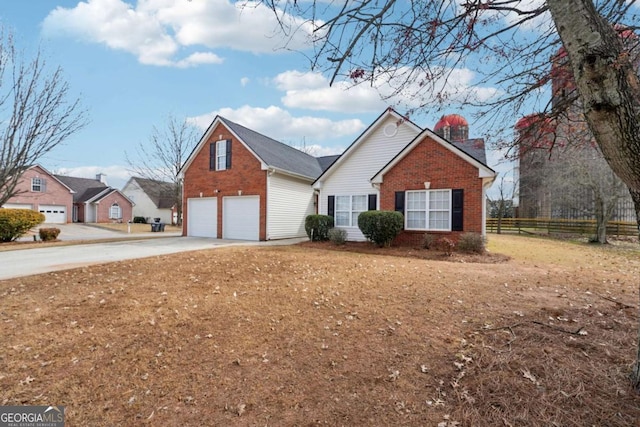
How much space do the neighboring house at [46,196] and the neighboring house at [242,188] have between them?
2242 centimetres

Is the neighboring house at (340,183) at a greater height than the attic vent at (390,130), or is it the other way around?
the attic vent at (390,130)

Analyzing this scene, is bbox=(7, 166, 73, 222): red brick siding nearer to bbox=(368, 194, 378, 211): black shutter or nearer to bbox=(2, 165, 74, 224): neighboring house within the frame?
bbox=(2, 165, 74, 224): neighboring house

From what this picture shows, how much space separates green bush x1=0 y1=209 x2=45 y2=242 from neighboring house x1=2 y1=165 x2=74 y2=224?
62.8 feet

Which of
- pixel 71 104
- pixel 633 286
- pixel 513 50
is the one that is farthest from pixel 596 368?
pixel 71 104

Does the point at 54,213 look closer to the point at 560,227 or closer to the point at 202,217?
the point at 202,217

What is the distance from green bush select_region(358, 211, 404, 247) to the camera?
11922 millimetres

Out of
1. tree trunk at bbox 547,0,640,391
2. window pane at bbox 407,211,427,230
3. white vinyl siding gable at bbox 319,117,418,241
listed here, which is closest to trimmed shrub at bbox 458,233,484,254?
window pane at bbox 407,211,427,230

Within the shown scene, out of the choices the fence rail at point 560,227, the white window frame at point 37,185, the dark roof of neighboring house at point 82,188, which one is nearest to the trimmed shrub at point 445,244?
the fence rail at point 560,227

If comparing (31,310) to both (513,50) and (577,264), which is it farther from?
(577,264)

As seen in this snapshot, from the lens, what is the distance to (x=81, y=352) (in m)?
3.44

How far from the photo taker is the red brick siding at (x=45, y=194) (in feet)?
96.0

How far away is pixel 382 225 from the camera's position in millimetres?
11906

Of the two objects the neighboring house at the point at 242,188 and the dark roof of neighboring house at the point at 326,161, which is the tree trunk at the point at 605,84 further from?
the dark roof of neighboring house at the point at 326,161

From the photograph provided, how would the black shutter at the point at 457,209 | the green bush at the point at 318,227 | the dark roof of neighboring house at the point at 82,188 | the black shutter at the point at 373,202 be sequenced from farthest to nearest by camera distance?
1. the dark roof of neighboring house at the point at 82,188
2. the green bush at the point at 318,227
3. the black shutter at the point at 373,202
4. the black shutter at the point at 457,209
